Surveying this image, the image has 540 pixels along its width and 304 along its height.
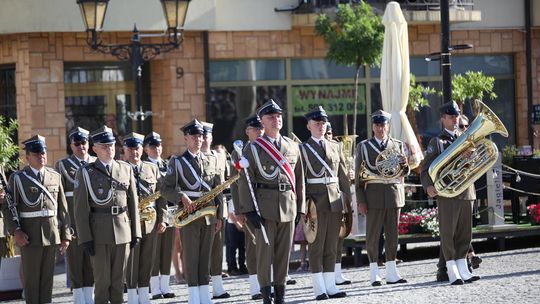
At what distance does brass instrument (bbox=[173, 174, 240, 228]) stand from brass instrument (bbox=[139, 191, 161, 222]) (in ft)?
3.34

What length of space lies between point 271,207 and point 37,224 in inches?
103

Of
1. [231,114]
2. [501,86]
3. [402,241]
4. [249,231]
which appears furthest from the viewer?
[501,86]

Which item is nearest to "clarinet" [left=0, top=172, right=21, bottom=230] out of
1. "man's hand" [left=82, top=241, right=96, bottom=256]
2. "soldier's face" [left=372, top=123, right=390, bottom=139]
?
"man's hand" [left=82, top=241, right=96, bottom=256]

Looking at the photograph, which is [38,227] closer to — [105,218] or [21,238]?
[21,238]

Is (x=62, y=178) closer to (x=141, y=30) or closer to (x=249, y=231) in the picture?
(x=249, y=231)

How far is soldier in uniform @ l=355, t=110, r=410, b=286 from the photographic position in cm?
1639

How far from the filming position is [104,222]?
1395cm

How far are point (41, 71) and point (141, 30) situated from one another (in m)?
2.07

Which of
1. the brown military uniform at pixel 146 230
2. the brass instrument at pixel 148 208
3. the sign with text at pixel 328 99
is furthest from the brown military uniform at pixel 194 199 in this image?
the sign with text at pixel 328 99

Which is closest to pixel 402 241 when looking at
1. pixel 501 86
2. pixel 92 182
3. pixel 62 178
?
pixel 62 178

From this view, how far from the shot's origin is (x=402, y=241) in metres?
19.6

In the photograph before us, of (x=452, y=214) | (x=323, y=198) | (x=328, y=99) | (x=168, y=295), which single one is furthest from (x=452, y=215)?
(x=328, y=99)

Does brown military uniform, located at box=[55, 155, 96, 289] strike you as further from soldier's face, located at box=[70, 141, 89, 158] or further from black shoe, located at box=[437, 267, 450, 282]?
black shoe, located at box=[437, 267, 450, 282]

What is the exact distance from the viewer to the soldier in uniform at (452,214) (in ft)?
51.7
